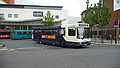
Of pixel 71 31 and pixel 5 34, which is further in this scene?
pixel 5 34

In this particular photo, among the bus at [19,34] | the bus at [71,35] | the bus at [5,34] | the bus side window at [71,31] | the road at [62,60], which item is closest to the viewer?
the road at [62,60]

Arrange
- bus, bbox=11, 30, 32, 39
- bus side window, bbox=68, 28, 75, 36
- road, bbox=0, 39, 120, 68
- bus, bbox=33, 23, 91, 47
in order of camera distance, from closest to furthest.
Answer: road, bbox=0, 39, 120, 68
bus, bbox=33, 23, 91, 47
bus side window, bbox=68, 28, 75, 36
bus, bbox=11, 30, 32, 39

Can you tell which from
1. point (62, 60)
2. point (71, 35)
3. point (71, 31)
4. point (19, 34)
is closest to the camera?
point (62, 60)

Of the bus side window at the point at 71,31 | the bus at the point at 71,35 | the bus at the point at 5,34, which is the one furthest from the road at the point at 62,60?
the bus at the point at 5,34

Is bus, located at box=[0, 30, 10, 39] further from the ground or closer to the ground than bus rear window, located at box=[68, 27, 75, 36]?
closer to the ground

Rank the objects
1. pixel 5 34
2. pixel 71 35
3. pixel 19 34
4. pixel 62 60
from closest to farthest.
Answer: pixel 62 60 < pixel 71 35 < pixel 19 34 < pixel 5 34

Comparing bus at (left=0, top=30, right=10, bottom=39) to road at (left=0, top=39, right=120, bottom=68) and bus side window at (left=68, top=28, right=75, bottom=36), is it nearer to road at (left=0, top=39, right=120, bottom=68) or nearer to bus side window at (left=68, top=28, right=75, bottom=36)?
bus side window at (left=68, top=28, right=75, bottom=36)

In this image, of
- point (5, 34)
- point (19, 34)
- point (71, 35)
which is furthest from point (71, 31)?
point (5, 34)

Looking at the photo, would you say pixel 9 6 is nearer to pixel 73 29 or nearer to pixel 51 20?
pixel 51 20

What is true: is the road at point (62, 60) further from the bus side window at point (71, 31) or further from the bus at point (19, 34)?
the bus at point (19, 34)

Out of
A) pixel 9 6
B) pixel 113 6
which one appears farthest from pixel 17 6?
pixel 113 6

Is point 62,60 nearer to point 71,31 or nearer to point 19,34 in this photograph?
point 71,31

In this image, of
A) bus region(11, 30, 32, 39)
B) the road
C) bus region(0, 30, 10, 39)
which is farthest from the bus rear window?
bus region(0, 30, 10, 39)

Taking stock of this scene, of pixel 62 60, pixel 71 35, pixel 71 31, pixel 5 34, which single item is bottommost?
pixel 62 60
